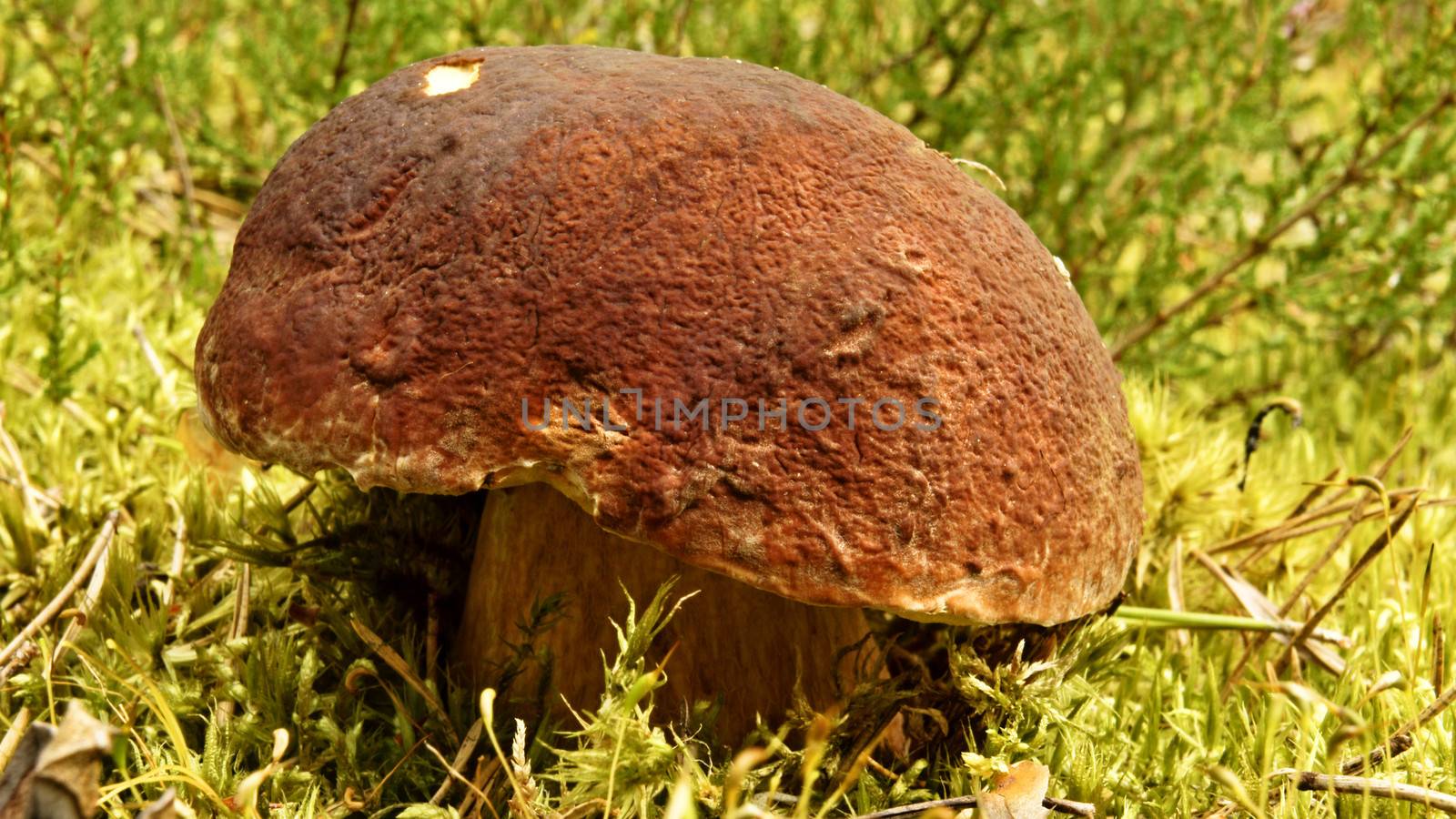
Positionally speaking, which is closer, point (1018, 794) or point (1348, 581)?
point (1018, 794)

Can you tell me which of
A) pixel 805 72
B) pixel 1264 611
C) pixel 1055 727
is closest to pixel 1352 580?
pixel 1264 611

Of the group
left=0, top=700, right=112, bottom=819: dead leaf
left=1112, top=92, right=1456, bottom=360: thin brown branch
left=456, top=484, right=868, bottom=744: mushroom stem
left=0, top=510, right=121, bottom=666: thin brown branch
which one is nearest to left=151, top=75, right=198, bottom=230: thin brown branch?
left=0, top=510, right=121, bottom=666: thin brown branch

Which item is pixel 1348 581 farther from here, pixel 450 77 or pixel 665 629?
pixel 450 77

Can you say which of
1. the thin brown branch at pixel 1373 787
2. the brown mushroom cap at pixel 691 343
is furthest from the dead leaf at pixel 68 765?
the thin brown branch at pixel 1373 787

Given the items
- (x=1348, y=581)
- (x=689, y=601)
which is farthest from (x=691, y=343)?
(x=1348, y=581)

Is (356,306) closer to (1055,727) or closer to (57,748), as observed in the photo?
(57,748)

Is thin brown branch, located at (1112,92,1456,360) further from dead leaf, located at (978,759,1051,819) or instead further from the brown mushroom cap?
dead leaf, located at (978,759,1051,819)

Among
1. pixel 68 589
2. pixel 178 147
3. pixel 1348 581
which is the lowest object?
pixel 68 589
